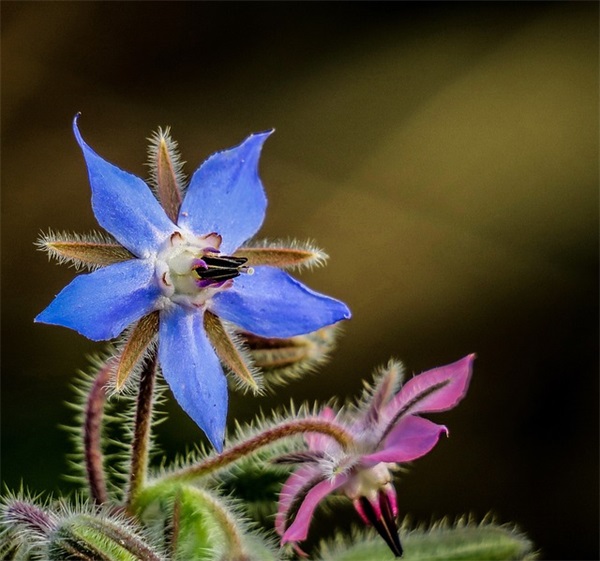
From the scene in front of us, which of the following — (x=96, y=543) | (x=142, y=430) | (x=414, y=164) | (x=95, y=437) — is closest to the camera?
(x=96, y=543)

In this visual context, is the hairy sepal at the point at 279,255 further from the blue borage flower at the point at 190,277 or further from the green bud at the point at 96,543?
the green bud at the point at 96,543

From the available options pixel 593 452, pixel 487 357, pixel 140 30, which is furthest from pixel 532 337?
pixel 140 30

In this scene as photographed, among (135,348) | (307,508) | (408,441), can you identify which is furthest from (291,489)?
(135,348)

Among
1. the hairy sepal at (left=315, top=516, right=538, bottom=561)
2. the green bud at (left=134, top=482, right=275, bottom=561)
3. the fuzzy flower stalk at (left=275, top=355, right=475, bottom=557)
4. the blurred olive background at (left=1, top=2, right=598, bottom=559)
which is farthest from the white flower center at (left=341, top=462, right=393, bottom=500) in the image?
the blurred olive background at (left=1, top=2, right=598, bottom=559)

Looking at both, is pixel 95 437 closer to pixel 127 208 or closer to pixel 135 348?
pixel 135 348

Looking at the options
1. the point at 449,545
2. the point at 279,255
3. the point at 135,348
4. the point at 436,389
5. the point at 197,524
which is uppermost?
the point at 279,255
